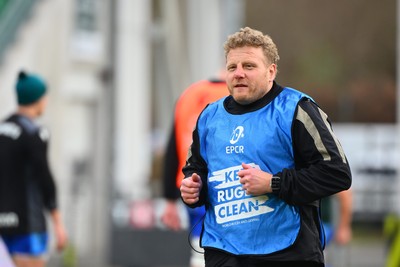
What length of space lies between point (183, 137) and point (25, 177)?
1214 millimetres

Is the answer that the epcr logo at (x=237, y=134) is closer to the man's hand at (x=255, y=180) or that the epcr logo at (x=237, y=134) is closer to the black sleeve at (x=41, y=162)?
the man's hand at (x=255, y=180)

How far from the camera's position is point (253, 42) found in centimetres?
578

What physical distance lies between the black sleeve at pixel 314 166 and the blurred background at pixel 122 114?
756 cm

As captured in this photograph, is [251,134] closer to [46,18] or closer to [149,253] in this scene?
[149,253]

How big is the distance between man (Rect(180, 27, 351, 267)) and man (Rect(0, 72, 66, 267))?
305cm

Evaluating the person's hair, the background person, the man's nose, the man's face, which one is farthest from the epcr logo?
the background person

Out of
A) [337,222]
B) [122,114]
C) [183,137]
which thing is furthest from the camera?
[122,114]

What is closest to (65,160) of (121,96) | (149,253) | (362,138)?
(149,253)

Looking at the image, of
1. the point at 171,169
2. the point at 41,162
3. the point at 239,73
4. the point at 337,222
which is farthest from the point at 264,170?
the point at 337,222

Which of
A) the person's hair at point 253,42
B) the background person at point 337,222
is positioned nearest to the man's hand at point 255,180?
the person's hair at point 253,42

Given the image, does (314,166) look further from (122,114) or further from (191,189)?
(122,114)

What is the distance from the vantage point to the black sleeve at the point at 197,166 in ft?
19.6

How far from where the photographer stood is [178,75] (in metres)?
30.9

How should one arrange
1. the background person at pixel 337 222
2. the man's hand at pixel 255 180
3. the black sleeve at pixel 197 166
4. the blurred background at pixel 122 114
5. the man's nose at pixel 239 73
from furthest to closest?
the blurred background at pixel 122 114, the background person at pixel 337 222, the black sleeve at pixel 197 166, the man's nose at pixel 239 73, the man's hand at pixel 255 180
